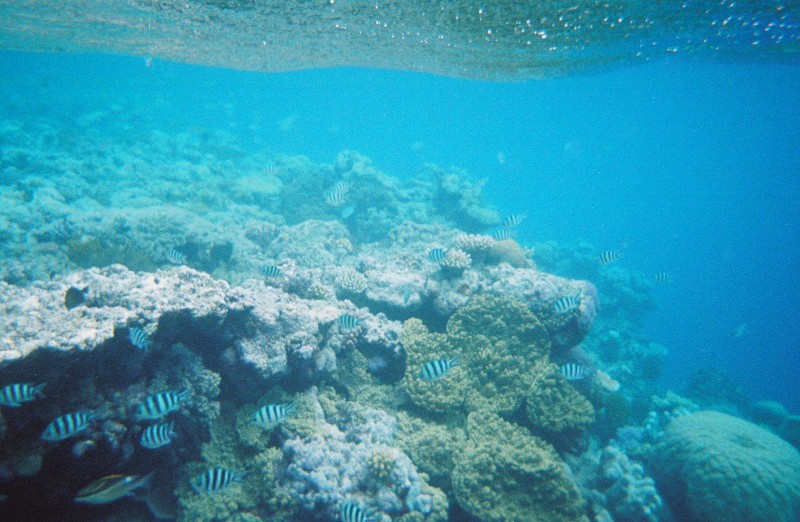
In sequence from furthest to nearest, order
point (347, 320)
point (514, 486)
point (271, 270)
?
point (271, 270)
point (347, 320)
point (514, 486)

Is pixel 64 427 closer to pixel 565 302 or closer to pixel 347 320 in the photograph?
pixel 347 320

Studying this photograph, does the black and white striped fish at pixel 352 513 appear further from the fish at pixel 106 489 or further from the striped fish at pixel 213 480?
the fish at pixel 106 489

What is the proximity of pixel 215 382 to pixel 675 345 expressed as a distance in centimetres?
4284

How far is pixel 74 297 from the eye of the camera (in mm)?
4523

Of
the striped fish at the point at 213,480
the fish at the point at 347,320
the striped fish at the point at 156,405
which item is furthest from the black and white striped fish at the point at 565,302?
the striped fish at the point at 156,405

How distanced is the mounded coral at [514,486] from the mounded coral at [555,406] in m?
0.76

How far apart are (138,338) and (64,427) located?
0.95 m

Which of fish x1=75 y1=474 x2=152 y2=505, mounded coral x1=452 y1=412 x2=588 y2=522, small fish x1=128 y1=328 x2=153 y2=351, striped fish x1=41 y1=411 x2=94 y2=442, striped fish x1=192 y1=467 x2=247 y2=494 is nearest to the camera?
striped fish x1=41 y1=411 x2=94 y2=442

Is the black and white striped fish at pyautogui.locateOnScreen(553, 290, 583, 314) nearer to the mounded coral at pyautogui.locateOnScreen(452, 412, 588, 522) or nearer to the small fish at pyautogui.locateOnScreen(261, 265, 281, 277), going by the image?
the mounded coral at pyautogui.locateOnScreen(452, 412, 588, 522)

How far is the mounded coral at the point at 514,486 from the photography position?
486 centimetres

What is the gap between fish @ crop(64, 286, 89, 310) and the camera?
450cm

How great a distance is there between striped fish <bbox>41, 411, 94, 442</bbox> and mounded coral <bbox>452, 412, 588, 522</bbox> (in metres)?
4.26

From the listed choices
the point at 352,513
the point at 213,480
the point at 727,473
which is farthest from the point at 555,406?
the point at 213,480

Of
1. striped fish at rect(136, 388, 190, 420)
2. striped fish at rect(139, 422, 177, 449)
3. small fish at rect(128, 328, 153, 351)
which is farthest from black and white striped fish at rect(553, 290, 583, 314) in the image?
small fish at rect(128, 328, 153, 351)
